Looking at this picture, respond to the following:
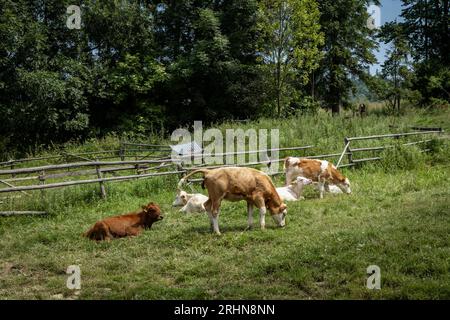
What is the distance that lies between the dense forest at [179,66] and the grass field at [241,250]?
643 inches

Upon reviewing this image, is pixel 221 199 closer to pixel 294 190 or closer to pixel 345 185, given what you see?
pixel 294 190

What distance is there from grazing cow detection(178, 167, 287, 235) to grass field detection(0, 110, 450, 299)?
33 cm

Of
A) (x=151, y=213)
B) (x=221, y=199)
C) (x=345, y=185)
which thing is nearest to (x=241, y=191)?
(x=221, y=199)

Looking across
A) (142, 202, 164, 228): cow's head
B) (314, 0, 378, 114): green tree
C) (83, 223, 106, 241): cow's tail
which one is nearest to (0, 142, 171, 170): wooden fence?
(142, 202, 164, 228): cow's head

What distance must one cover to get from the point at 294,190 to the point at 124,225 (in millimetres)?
4594

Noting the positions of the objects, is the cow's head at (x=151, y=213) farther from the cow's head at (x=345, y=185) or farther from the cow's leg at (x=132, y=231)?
the cow's head at (x=345, y=185)

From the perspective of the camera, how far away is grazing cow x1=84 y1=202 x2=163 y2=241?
8.88 m

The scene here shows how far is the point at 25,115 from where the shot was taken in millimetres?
26094

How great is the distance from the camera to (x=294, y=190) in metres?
11.9

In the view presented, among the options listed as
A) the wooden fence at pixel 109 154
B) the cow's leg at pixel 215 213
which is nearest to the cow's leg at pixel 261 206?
the cow's leg at pixel 215 213
